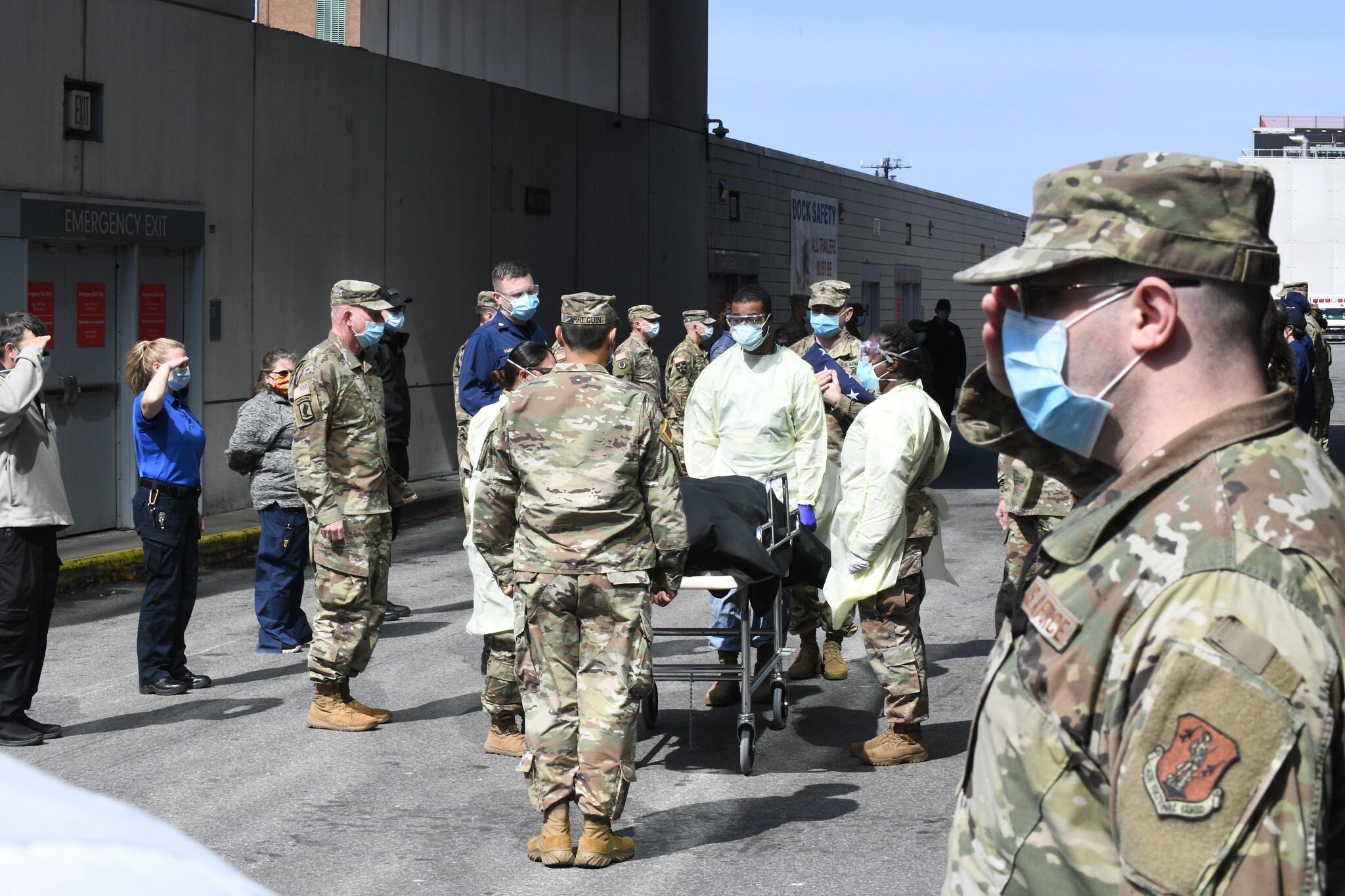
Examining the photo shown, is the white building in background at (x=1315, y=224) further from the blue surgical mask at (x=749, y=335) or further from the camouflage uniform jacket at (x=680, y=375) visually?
the blue surgical mask at (x=749, y=335)

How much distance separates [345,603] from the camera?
762 centimetres

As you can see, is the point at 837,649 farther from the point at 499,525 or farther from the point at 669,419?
the point at 669,419

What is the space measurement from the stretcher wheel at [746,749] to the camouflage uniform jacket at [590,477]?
1.26m

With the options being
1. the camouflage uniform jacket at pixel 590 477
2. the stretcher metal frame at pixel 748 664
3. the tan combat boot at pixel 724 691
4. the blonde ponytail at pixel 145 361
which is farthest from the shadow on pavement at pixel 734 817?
the blonde ponytail at pixel 145 361

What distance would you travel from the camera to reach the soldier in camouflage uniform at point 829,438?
29.2 feet

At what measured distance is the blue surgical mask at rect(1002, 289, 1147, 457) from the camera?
2121mm

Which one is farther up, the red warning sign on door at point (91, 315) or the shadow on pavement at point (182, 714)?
the red warning sign on door at point (91, 315)

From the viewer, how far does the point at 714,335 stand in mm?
26266

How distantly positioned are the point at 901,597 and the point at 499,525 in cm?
204

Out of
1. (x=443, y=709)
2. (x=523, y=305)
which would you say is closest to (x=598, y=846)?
(x=443, y=709)

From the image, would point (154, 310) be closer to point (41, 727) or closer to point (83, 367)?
point (83, 367)

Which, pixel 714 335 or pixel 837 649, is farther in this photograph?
pixel 714 335

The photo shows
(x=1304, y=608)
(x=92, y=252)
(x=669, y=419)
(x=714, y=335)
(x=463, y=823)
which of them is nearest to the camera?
(x=1304, y=608)

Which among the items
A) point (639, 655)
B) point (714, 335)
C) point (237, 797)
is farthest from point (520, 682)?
point (714, 335)
